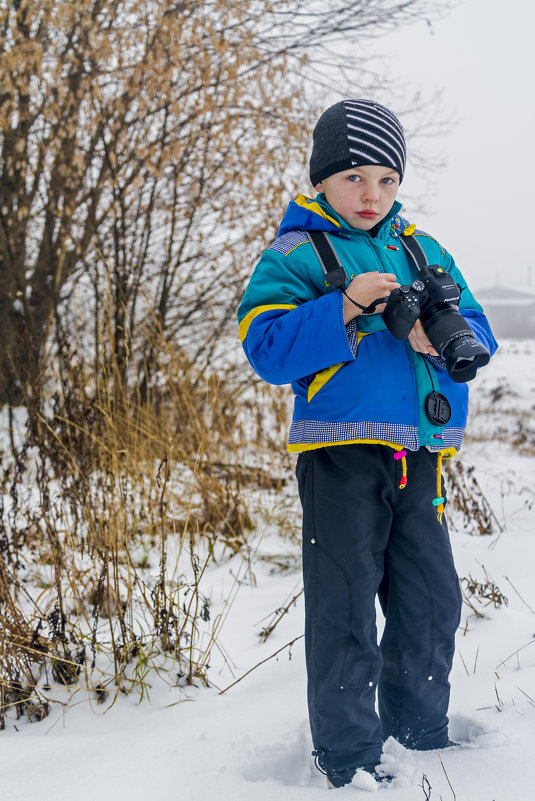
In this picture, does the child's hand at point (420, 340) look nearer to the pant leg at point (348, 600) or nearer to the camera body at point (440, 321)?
the camera body at point (440, 321)

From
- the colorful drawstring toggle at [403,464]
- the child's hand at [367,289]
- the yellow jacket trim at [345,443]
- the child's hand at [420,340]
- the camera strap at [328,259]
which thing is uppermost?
the camera strap at [328,259]

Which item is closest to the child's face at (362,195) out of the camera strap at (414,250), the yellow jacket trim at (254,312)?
the camera strap at (414,250)

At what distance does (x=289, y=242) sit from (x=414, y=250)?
313mm

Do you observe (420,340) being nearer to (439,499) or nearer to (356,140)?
(439,499)

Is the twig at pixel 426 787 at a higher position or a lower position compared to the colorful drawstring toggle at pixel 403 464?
lower

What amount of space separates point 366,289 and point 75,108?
4.05 meters

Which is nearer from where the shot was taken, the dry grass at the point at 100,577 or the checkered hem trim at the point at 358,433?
the checkered hem trim at the point at 358,433

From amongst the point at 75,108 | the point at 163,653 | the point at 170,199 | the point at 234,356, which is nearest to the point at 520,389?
the point at 234,356

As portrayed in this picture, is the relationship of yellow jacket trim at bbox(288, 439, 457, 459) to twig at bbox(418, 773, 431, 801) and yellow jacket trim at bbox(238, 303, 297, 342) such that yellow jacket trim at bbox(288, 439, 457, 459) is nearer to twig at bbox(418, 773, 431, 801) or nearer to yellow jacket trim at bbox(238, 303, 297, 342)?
yellow jacket trim at bbox(238, 303, 297, 342)

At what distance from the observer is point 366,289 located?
1251 millimetres

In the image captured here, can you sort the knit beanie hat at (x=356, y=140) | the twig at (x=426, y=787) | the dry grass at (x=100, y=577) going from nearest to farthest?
the twig at (x=426, y=787) → the knit beanie hat at (x=356, y=140) → the dry grass at (x=100, y=577)

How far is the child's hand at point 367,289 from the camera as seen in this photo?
1248mm

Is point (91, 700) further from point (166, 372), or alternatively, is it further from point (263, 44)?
point (263, 44)

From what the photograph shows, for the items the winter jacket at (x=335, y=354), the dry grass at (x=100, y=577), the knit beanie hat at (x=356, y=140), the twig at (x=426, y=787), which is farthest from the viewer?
the dry grass at (x=100, y=577)
